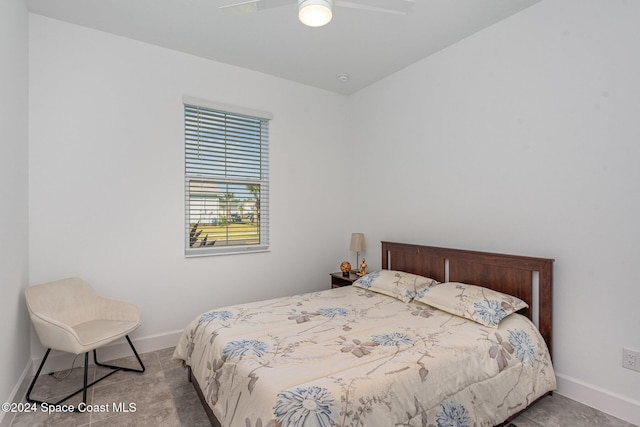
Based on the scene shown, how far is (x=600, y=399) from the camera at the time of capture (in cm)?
207

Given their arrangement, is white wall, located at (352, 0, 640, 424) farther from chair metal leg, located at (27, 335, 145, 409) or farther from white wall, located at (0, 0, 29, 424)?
white wall, located at (0, 0, 29, 424)

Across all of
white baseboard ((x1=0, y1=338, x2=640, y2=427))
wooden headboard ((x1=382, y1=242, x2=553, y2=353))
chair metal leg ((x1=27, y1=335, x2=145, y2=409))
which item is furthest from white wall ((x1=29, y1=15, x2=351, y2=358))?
wooden headboard ((x1=382, y1=242, x2=553, y2=353))

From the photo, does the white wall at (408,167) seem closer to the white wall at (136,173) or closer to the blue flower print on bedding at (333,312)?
the white wall at (136,173)

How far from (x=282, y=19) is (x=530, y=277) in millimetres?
2794

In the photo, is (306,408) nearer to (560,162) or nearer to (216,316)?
(216,316)

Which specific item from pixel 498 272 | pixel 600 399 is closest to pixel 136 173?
pixel 498 272

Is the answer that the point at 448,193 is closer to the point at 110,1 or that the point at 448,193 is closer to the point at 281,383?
the point at 281,383

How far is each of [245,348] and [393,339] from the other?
883mm

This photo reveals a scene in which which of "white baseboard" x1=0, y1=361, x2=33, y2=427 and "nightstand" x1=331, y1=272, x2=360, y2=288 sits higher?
"nightstand" x1=331, y1=272, x2=360, y2=288

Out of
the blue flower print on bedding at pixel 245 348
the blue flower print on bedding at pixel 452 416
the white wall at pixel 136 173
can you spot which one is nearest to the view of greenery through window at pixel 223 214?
the white wall at pixel 136 173

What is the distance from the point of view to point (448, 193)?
3027 mm

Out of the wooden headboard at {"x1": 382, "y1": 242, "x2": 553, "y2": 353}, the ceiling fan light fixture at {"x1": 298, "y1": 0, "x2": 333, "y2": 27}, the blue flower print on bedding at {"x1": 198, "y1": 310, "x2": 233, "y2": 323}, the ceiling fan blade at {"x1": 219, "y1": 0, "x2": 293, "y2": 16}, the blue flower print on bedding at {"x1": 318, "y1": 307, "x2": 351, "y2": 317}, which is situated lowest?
the blue flower print on bedding at {"x1": 318, "y1": 307, "x2": 351, "y2": 317}

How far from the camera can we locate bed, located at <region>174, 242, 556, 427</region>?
4.58 ft

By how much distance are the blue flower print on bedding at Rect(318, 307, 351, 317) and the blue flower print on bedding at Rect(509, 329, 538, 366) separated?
111 cm
